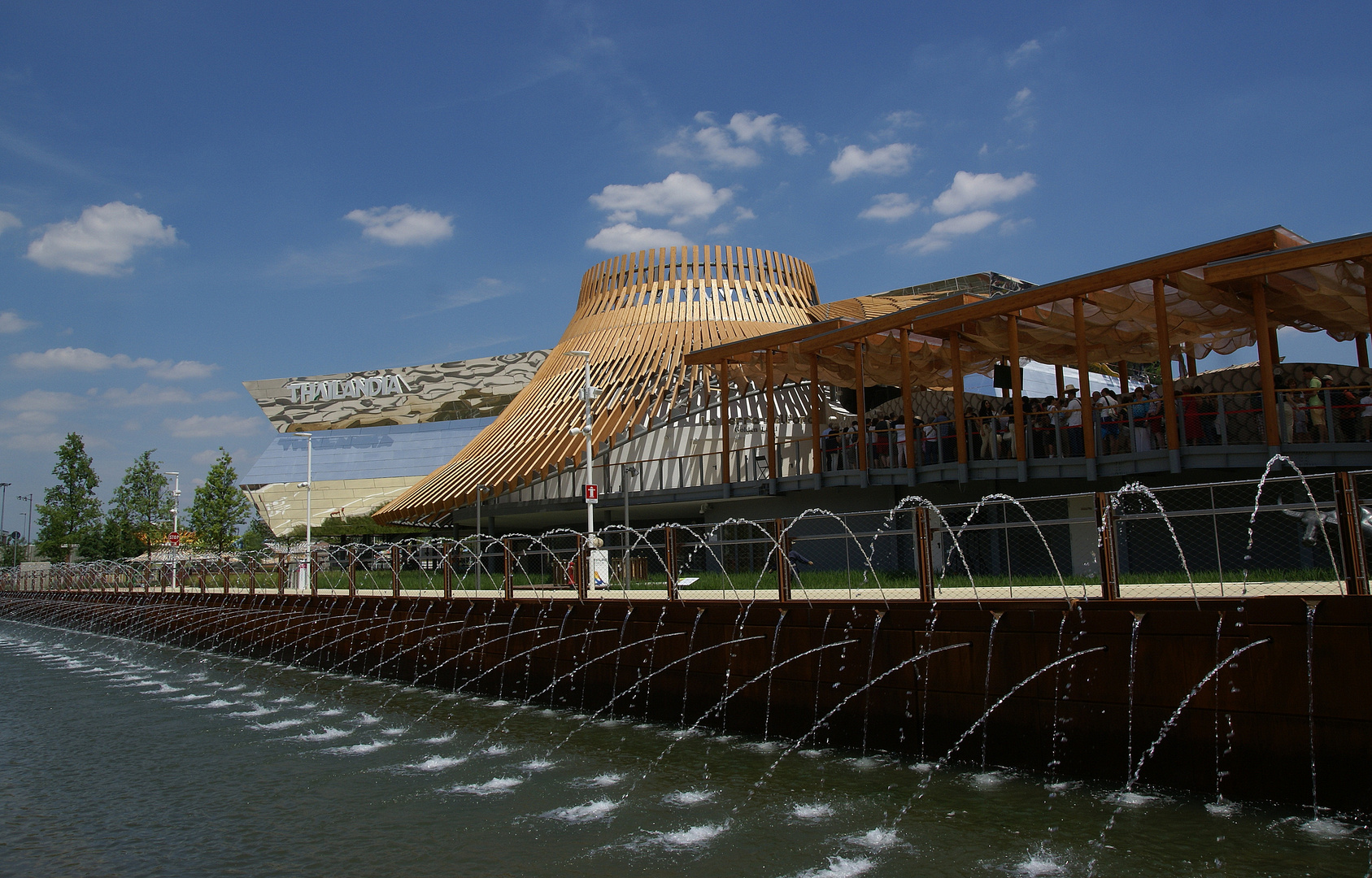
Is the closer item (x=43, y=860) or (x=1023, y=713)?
(x=43, y=860)

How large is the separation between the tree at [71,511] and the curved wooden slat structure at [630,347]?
2931 centimetres

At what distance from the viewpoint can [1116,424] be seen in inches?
706

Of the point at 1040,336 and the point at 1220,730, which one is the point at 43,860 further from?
the point at 1040,336

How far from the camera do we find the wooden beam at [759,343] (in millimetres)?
23583

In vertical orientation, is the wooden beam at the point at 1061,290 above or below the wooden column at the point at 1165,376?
above

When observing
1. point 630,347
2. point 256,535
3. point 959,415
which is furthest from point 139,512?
point 959,415

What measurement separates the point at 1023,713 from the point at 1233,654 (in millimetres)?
1928

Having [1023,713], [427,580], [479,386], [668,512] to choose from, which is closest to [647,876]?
[1023,713]

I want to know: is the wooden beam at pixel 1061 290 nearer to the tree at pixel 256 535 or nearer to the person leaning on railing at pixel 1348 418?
the person leaning on railing at pixel 1348 418

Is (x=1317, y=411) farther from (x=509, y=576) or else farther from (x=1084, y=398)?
(x=509, y=576)

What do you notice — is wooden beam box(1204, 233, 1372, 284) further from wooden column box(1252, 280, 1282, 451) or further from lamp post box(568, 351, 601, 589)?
lamp post box(568, 351, 601, 589)

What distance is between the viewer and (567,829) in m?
8.40

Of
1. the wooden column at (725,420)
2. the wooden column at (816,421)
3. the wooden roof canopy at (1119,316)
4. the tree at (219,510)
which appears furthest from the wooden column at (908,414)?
the tree at (219,510)

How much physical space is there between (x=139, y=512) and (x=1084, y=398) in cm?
5102
